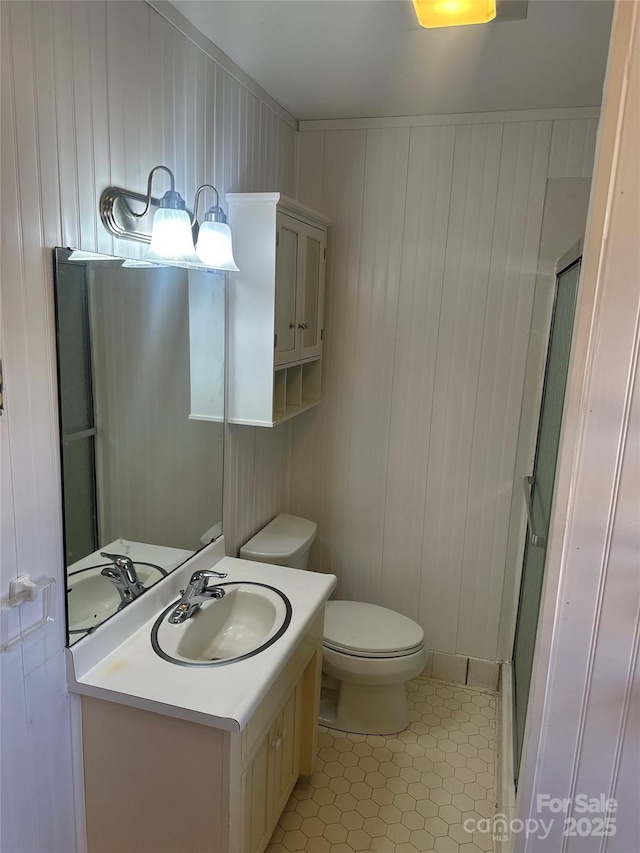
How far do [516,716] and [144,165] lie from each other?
6.67ft

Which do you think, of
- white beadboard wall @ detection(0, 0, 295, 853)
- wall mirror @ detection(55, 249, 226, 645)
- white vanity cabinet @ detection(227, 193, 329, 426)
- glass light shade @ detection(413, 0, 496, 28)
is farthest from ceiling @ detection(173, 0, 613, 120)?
wall mirror @ detection(55, 249, 226, 645)

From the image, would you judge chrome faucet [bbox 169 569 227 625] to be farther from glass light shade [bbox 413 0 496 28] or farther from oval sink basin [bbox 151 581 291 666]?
glass light shade [bbox 413 0 496 28]

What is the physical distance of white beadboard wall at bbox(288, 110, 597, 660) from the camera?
7.33ft

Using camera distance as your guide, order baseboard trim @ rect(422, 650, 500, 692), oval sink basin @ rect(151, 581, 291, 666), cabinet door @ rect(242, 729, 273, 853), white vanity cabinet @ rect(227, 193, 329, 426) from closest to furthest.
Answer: cabinet door @ rect(242, 729, 273, 853) < oval sink basin @ rect(151, 581, 291, 666) < white vanity cabinet @ rect(227, 193, 329, 426) < baseboard trim @ rect(422, 650, 500, 692)

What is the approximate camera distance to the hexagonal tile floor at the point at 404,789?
182cm

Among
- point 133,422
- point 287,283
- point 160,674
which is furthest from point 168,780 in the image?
point 287,283

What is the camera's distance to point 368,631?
2270mm

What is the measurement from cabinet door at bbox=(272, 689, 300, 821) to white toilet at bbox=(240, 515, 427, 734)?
1.18 ft

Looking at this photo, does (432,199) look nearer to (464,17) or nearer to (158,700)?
(464,17)

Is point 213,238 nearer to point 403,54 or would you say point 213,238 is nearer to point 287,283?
point 287,283

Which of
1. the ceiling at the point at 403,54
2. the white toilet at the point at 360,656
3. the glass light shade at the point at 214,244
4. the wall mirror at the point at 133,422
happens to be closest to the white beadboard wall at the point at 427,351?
the ceiling at the point at 403,54

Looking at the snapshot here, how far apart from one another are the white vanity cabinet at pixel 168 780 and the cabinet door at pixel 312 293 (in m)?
1.24

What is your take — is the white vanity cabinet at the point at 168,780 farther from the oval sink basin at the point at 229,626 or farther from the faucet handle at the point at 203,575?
the faucet handle at the point at 203,575

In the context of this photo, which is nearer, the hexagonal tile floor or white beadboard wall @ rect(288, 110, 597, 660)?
the hexagonal tile floor
